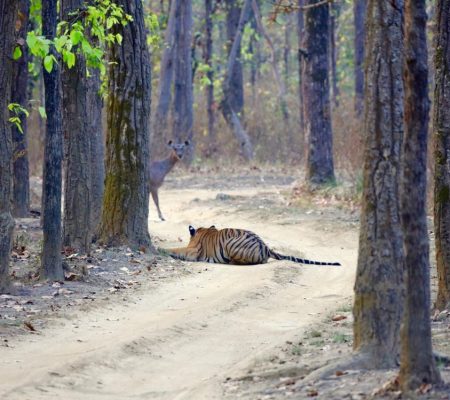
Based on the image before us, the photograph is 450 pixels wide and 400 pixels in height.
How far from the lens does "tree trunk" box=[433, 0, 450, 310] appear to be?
1019 centimetres

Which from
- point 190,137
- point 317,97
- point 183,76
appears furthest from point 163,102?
point 317,97

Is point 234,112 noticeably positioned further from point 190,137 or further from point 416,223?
point 416,223

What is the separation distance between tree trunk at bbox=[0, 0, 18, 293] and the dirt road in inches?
47.9

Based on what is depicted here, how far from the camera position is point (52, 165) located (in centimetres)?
1211

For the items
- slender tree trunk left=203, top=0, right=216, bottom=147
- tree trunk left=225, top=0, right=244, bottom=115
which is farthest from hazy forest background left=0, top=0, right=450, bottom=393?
tree trunk left=225, top=0, right=244, bottom=115

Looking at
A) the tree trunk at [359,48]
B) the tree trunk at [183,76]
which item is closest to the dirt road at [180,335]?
the tree trunk at [183,76]

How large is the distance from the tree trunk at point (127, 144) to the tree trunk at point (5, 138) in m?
3.40

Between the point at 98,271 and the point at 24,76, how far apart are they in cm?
676

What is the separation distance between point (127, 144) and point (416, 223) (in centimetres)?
825

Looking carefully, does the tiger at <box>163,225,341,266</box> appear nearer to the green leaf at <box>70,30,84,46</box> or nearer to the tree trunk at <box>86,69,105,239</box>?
the tree trunk at <box>86,69,105,239</box>

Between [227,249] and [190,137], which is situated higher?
[190,137]

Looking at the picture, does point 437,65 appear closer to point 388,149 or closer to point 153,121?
point 388,149

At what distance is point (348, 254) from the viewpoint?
1664 cm

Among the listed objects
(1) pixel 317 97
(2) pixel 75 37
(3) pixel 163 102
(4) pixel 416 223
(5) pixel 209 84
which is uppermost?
(5) pixel 209 84
